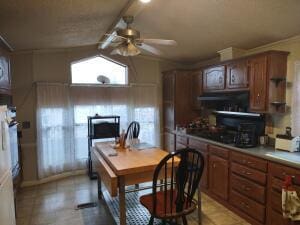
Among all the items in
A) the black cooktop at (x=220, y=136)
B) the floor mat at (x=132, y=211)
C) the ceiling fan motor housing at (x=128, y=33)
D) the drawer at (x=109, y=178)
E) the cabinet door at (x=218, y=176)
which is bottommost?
the floor mat at (x=132, y=211)

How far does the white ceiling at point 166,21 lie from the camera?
2.22 m

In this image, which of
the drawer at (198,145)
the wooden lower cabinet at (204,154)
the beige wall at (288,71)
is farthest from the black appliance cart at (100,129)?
the beige wall at (288,71)

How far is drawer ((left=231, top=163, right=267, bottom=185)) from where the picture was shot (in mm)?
2572

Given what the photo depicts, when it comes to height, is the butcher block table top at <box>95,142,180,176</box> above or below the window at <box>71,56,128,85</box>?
below

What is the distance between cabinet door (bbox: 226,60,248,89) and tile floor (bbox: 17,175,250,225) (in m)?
1.81

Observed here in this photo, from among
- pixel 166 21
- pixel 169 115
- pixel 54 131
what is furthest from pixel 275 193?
pixel 54 131

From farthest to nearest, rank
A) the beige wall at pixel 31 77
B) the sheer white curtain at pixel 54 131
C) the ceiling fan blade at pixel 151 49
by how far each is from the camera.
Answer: the ceiling fan blade at pixel 151 49
the sheer white curtain at pixel 54 131
the beige wall at pixel 31 77

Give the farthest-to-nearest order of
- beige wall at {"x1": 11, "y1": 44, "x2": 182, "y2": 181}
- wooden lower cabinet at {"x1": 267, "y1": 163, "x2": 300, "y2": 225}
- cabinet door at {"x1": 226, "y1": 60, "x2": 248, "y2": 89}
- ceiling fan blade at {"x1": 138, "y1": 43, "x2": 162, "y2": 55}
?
ceiling fan blade at {"x1": 138, "y1": 43, "x2": 162, "y2": 55} → beige wall at {"x1": 11, "y1": 44, "x2": 182, "y2": 181} → cabinet door at {"x1": 226, "y1": 60, "x2": 248, "y2": 89} → wooden lower cabinet at {"x1": 267, "y1": 163, "x2": 300, "y2": 225}

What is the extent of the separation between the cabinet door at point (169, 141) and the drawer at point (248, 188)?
Answer: 1.79 m

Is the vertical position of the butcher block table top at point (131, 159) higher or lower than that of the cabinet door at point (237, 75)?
lower

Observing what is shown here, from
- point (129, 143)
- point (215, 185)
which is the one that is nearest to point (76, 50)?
point (129, 143)

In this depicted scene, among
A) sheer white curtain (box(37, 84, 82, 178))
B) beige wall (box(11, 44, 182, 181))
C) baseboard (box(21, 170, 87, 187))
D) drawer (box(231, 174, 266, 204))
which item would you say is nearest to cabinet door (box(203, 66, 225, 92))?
drawer (box(231, 174, 266, 204))

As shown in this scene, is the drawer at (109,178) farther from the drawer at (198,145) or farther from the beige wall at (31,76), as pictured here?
the beige wall at (31,76)

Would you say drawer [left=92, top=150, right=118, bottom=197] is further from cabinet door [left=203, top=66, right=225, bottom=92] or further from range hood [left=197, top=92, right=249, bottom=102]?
cabinet door [left=203, top=66, right=225, bottom=92]
